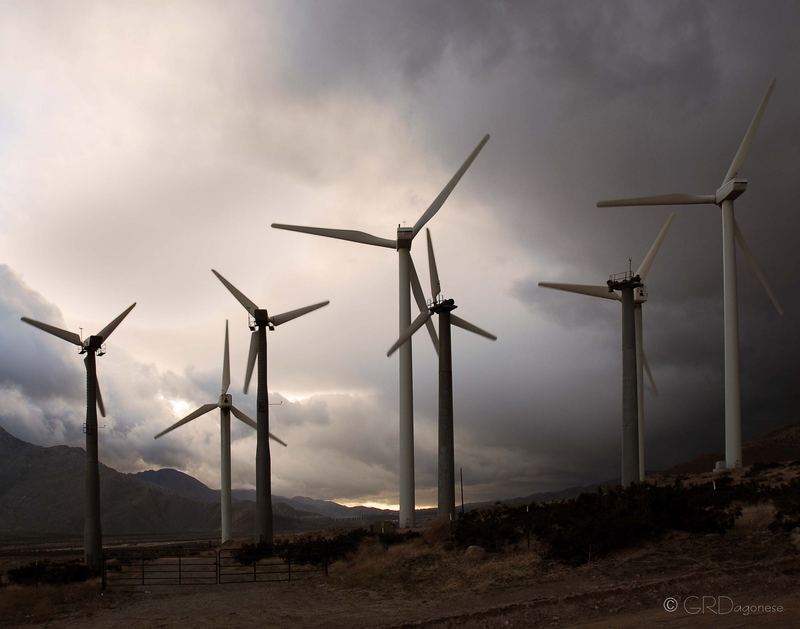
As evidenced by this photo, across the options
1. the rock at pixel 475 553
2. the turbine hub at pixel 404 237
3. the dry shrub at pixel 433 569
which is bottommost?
the dry shrub at pixel 433 569

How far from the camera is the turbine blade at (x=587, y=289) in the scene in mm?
65188

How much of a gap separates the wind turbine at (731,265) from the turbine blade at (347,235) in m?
19.4

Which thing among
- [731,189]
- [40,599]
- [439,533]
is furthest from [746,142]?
[40,599]

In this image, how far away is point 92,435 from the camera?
55406 millimetres

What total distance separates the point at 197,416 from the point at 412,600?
55213 millimetres

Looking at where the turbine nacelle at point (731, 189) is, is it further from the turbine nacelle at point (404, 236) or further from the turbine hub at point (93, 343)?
the turbine hub at point (93, 343)

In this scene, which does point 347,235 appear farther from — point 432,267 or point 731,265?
point 731,265

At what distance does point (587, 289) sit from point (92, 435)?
140 ft

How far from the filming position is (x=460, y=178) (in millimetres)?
67562

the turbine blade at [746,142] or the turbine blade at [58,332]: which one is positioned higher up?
the turbine blade at [746,142]

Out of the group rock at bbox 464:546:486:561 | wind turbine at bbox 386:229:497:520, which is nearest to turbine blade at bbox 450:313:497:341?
wind turbine at bbox 386:229:497:520

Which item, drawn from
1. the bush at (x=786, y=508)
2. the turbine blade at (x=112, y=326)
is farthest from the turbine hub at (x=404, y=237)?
the bush at (x=786, y=508)

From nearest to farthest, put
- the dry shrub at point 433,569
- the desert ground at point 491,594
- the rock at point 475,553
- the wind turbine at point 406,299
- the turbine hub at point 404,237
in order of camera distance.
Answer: the desert ground at point 491,594 < the dry shrub at point 433,569 < the rock at point 475,553 < the wind turbine at point 406,299 < the turbine hub at point 404,237

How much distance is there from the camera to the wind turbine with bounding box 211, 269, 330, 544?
62069 mm
